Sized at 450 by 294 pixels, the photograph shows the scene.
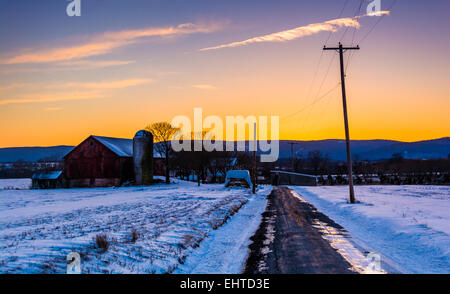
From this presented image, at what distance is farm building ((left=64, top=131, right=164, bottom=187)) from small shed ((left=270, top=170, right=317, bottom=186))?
32.0m

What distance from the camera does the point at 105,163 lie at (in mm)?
55531

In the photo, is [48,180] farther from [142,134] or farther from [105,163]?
[142,134]

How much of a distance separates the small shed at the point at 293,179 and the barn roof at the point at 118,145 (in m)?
33.4

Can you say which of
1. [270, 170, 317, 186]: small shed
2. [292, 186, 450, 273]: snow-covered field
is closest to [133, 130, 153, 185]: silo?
[270, 170, 317, 186]: small shed

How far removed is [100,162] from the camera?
183 ft

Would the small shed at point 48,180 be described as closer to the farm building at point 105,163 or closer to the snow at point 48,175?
the snow at point 48,175

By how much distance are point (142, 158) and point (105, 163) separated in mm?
5821

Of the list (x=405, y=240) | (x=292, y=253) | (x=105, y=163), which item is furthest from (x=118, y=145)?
(x=292, y=253)

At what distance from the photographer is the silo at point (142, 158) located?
183 feet

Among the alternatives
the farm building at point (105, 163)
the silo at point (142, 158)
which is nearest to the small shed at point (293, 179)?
the farm building at point (105, 163)

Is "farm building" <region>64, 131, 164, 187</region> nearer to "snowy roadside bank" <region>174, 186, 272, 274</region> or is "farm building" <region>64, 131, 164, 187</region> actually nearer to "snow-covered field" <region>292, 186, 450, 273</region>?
"snow-covered field" <region>292, 186, 450, 273</region>
